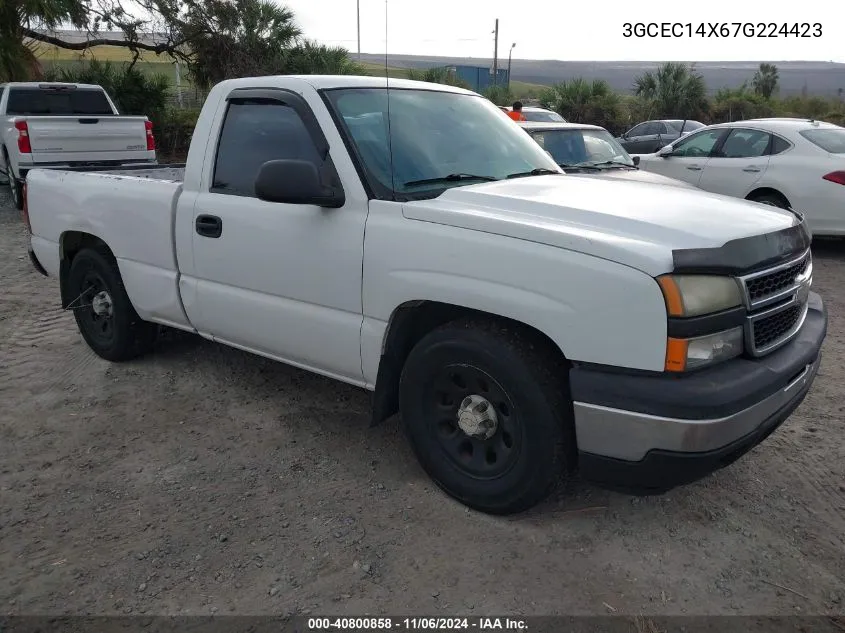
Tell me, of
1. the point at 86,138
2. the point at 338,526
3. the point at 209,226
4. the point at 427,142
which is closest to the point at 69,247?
the point at 209,226

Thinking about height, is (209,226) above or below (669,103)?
below

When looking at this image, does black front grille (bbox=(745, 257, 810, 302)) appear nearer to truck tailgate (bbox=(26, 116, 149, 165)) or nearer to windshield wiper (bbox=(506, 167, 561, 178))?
windshield wiper (bbox=(506, 167, 561, 178))

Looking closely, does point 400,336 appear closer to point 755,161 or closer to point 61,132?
point 755,161

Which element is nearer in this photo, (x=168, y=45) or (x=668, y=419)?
(x=668, y=419)

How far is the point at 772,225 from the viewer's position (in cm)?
294

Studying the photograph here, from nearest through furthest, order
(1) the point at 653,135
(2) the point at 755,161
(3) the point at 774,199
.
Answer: (3) the point at 774,199
(2) the point at 755,161
(1) the point at 653,135

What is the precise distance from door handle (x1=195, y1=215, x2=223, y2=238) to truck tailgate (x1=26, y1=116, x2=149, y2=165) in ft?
25.5

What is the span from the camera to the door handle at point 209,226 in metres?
3.80

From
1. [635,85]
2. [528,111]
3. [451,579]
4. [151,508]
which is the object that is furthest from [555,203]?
[635,85]

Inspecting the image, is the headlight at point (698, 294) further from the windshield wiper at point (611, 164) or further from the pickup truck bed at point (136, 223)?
the windshield wiper at point (611, 164)

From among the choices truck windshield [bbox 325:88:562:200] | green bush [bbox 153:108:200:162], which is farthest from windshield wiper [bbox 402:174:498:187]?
green bush [bbox 153:108:200:162]

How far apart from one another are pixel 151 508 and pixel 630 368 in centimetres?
223

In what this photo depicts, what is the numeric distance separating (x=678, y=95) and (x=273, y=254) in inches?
1227

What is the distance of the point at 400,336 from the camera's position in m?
3.23
